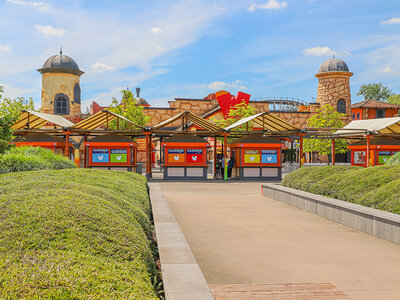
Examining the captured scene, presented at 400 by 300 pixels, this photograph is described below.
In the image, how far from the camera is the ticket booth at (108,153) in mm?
25391

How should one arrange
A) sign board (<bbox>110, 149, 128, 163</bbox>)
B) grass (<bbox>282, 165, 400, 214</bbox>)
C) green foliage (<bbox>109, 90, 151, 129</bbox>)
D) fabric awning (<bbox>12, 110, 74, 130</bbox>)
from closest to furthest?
1. grass (<bbox>282, 165, 400, 214</bbox>)
2. fabric awning (<bbox>12, 110, 74, 130</bbox>)
3. sign board (<bbox>110, 149, 128, 163</bbox>)
4. green foliage (<bbox>109, 90, 151, 129</bbox>)

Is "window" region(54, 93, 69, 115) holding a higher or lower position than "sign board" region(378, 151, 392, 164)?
higher

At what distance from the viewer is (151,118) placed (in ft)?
161

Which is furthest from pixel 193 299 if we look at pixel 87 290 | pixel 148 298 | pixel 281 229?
pixel 281 229

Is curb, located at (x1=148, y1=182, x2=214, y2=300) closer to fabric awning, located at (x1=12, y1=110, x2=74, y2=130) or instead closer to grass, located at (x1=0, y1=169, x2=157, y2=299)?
grass, located at (x1=0, y1=169, x2=157, y2=299)

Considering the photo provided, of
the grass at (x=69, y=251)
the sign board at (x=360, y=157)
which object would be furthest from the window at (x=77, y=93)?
the grass at (x=69, y=251)

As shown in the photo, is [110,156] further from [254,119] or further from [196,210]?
[196,210]

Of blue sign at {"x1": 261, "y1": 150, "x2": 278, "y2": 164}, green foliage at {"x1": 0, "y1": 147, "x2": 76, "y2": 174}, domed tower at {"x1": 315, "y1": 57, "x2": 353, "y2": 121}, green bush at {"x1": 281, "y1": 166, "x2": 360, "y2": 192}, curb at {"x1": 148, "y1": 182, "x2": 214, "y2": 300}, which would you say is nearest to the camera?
curb at {"x1": 148, "y1": 182, "x2": 214, "y2": 300}

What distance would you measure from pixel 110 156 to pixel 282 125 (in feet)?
38.0

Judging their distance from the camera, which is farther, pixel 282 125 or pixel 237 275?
pixel 282 125

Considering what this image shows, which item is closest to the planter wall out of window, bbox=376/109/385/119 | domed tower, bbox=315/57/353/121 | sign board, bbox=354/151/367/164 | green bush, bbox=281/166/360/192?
green bush, bbox=281/166/360/192

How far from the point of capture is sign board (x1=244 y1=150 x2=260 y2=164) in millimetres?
26188

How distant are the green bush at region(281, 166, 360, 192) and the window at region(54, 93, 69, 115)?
137ft

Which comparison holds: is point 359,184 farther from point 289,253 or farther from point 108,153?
point 108,153
